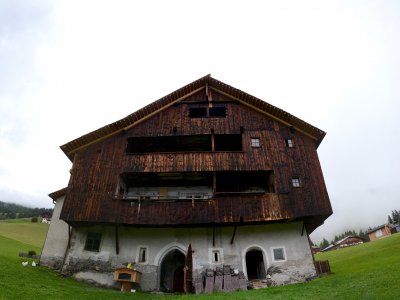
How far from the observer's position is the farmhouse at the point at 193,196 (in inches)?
843

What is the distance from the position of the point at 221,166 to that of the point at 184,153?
305 centimetres

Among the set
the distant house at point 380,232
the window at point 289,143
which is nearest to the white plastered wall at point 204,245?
the window at point 289,143

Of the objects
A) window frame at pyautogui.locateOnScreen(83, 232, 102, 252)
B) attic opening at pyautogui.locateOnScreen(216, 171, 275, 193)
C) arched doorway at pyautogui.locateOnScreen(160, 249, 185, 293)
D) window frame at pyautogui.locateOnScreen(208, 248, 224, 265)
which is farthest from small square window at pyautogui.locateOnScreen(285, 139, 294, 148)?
window frame at pyautogui.locateOnScreen(83, 232, 102, 252)

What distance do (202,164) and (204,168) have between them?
0.39 metres

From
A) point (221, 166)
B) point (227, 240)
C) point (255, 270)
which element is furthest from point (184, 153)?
point (255, 270)

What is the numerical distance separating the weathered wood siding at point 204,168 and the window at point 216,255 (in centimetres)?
218

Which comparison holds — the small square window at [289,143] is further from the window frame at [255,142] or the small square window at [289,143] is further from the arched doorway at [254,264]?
the arched doorway at [254,264]

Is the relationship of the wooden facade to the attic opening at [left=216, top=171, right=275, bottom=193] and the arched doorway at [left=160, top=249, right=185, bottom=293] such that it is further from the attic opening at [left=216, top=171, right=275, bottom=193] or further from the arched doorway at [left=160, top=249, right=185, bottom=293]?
the arched doorway at [left=160, top=249, right=185, bottom=293]

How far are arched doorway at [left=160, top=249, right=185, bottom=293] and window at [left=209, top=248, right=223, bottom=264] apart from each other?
9.53 feet

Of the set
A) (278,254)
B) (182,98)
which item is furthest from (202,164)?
(278,254)

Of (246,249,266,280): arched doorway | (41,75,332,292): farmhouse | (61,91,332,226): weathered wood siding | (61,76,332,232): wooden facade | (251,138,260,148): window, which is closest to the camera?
(41,75,332,292): farmhouse

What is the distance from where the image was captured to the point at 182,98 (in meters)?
27.7

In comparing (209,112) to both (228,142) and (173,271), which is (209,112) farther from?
(173,271)

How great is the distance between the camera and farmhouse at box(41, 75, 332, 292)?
2141cm
